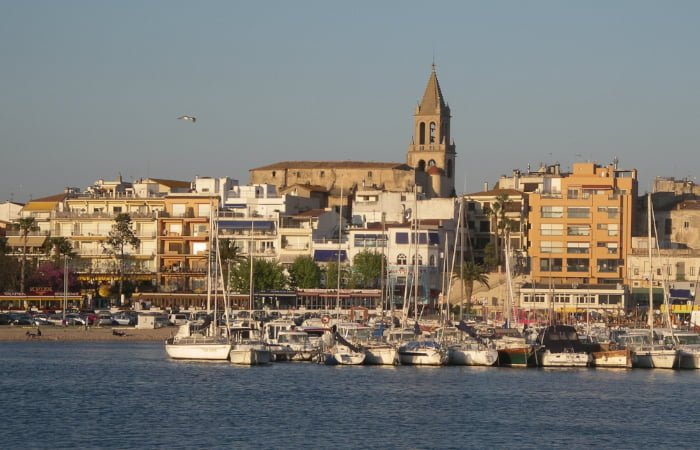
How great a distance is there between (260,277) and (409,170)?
32.4m

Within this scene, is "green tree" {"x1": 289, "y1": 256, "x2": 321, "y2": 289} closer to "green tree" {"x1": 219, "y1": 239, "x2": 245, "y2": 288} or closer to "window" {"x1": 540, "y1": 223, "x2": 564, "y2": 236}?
"green tree" {"x1": 219, "y1": 239, "x2": 245, "y2": 288}

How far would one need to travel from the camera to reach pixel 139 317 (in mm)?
107375

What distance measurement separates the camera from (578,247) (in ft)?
414

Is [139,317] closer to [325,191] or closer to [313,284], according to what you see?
[313,284]

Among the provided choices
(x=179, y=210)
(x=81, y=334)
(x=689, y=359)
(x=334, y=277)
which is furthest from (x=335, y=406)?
(x=179, y=210)

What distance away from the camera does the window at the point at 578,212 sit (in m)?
126

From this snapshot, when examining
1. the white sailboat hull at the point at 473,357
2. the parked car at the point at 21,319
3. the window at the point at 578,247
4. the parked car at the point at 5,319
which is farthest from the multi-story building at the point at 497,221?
the white sailboat hull at the point at 473,357

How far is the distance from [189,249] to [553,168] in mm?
42020

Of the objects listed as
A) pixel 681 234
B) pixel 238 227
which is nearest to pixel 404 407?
pixel 238 227

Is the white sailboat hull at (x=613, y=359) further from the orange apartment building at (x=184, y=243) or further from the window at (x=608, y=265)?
the orange apartment building at (x=184, y=243)

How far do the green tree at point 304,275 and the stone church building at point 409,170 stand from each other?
26.0 metres

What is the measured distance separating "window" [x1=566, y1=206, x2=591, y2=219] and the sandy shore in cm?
3712

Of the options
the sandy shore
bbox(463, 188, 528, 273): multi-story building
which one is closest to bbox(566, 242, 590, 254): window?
bbox(463, 188, 528, 273): multi-story building

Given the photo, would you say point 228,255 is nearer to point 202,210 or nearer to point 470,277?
point 202,210
